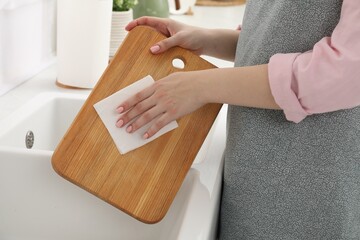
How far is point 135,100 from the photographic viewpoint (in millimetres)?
949

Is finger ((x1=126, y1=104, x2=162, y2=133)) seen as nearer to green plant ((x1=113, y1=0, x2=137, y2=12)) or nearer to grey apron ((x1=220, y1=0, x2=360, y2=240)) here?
grey apron ((x1=220, y1=0, x2=360, y2=240))

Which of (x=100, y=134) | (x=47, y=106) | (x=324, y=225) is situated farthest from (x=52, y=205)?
(x=324, y=225)

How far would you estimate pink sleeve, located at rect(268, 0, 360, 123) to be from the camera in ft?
2.62

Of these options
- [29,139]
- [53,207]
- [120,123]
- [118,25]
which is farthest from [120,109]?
[118,25]

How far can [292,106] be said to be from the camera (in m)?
0.85

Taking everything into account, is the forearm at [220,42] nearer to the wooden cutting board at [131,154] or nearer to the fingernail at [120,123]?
the wooden cutting board at [131,154]

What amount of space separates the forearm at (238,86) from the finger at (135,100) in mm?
77

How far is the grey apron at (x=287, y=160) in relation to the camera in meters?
0.92

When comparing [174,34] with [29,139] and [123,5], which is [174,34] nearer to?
[29,139]

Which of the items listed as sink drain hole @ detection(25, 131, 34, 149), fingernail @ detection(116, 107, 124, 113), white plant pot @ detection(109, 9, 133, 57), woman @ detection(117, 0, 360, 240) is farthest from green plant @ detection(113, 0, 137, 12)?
fingernail @ detection(116, 107, 124, 113)

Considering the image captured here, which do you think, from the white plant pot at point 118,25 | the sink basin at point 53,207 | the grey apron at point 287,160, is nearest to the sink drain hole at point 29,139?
the sink basin at point 53,207

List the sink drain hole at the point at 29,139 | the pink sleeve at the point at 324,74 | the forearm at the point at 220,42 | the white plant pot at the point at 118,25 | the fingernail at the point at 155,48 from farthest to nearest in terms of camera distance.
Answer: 1. the white plant pot at the point at 118,25
2. the sink drain hole at the point at 29,139
3. the forearm at the point at 220,42
4. the fingernail at the point at 155,48
5. the pink sleeve at the point at 324,74

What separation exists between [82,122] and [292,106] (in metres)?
0.31

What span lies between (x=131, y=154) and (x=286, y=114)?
9.4 inches
